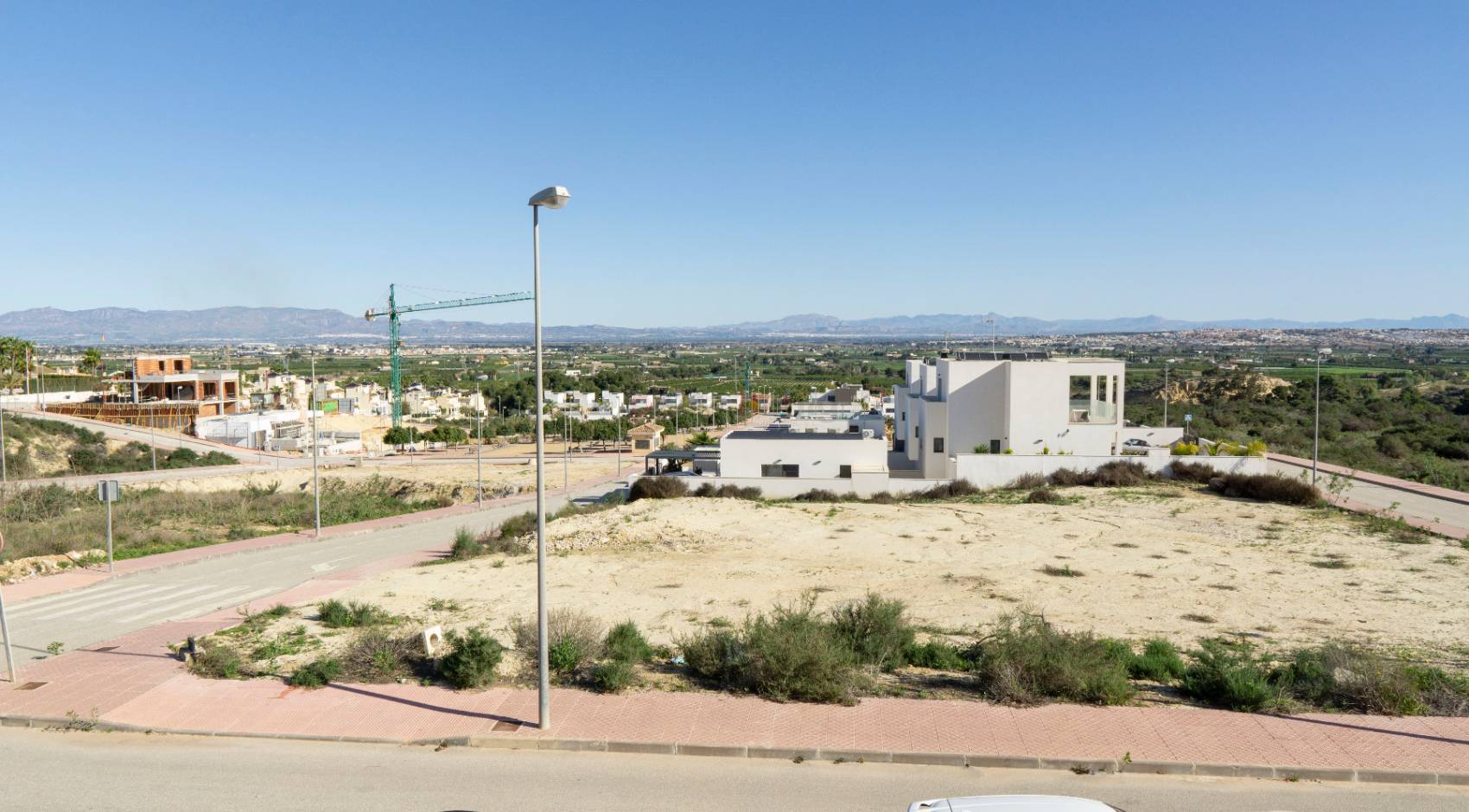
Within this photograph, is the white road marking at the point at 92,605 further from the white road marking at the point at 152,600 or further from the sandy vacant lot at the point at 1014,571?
the sandy vacant lot at the point at 1014,571

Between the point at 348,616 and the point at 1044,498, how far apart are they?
2439 centimetres

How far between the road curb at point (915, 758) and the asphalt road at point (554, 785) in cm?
10

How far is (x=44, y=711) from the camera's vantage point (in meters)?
11.1

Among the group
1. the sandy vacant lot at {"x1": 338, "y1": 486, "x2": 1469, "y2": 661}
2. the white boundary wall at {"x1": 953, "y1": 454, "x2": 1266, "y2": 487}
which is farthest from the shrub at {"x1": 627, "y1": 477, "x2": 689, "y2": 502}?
the white boundary wall at {"x1": 953, "y1": 454, "x2": 1266, "y2": 487}

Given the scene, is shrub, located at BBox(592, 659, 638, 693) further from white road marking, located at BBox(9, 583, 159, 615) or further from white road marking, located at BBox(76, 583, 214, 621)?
white road marking, located at BBox(9, 583, 159, 615)

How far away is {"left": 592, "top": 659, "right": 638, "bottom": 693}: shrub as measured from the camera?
1116 cm

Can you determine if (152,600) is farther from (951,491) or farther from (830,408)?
(830,408)

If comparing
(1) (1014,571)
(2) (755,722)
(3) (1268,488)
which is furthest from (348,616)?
(3) (1268,488)

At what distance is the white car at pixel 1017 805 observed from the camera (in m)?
5.84

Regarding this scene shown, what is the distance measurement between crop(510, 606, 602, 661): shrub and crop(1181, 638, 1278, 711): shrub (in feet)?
26.6

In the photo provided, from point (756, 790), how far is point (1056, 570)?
1361 cm

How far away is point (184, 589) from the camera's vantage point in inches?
790

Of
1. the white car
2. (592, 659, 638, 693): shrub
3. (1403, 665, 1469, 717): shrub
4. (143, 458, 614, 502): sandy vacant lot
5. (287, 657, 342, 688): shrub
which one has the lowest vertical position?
(143, 458, 614, 502): sandy vacant lot

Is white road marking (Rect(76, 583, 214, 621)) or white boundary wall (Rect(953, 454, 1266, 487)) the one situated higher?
white boundary wall (Rect(953, 454, 1266, 487))
